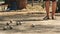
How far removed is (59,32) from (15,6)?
29.1 ft

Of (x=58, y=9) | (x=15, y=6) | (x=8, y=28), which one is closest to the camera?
(x=8, y=28)

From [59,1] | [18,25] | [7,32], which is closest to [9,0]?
[59,1]

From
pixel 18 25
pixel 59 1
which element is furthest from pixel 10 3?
pixel 18 25

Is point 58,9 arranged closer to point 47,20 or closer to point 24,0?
point 24,0

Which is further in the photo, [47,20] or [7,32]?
[47,20]

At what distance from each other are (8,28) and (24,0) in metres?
8.29

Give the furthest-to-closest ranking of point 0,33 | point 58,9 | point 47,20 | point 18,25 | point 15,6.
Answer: point 15,6 → point 58,9 → point 47,20 → point 18,25 → point 0,33

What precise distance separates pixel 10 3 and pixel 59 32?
9.08m

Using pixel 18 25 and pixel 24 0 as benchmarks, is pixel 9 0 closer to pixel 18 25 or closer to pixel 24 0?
pixel 24 0

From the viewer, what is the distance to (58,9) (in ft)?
38.1

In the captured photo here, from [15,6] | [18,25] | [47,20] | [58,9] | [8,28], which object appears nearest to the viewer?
[8,28]

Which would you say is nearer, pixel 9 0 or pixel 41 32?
pixel 41 32

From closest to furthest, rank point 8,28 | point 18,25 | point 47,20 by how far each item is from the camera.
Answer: point 8,28, point 18,25, point 47,20

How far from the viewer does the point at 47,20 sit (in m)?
7.41
